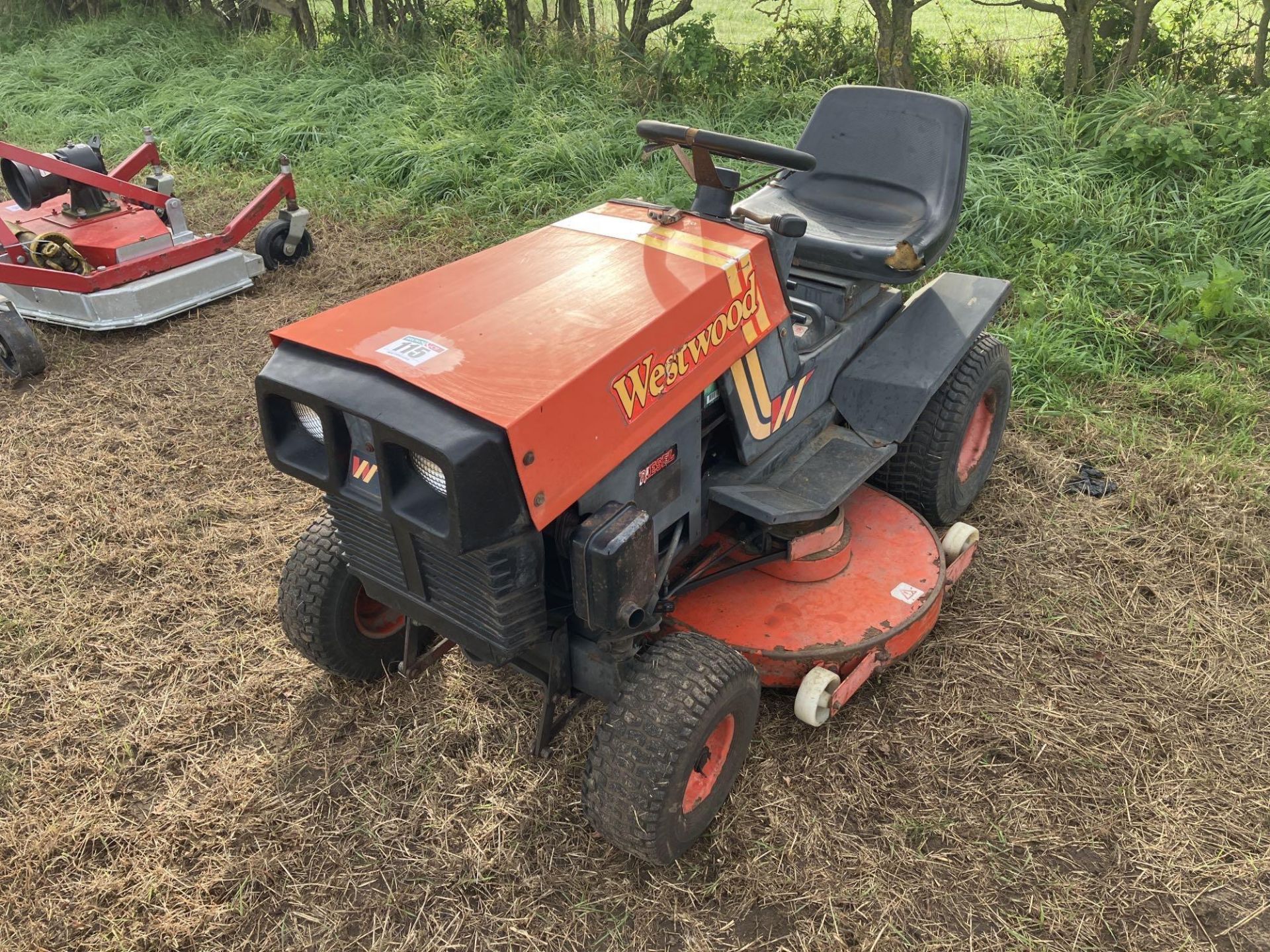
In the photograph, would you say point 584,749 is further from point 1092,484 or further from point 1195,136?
point 1195,136

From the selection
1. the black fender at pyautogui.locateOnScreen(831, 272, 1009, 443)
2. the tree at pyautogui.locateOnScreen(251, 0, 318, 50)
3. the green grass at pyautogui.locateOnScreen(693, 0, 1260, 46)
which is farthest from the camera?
the tree at pyautogui.locateOnScreen(251, 0, 318, 50)

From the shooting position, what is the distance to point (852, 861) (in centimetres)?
212

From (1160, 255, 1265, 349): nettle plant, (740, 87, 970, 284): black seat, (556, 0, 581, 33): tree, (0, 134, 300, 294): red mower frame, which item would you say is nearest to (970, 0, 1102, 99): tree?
(1160, 255, 1265, 349): nettle plant

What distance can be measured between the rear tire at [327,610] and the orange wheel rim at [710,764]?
92cm

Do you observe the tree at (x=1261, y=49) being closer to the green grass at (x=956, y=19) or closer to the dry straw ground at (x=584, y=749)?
the green grass at (x=956, y=19)

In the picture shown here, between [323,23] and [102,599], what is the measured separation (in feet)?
24.0

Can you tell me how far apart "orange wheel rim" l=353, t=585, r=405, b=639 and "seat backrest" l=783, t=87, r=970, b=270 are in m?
1.78

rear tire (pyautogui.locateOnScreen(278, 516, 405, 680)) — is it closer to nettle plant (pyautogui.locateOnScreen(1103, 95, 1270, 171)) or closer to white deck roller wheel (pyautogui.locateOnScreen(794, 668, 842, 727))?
white deck roller wheel (pyautogui.locateOnScreen(794, 668, 842, 727))

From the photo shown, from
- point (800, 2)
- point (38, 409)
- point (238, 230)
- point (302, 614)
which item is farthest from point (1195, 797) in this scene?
point (800, 2)

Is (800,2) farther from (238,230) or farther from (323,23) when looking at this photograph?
(238,230)

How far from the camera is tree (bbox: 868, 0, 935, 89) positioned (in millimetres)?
5602

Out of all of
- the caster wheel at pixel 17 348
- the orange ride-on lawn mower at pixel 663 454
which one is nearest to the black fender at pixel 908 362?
the orange ride-on lawn mower at pixel 663 454

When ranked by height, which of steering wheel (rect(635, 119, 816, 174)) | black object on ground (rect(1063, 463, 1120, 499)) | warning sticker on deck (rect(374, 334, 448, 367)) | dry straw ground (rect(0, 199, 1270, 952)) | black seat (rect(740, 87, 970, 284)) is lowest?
black object on ground (rect(1063, 463, 1120, 499))

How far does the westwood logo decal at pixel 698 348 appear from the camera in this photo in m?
1.89
